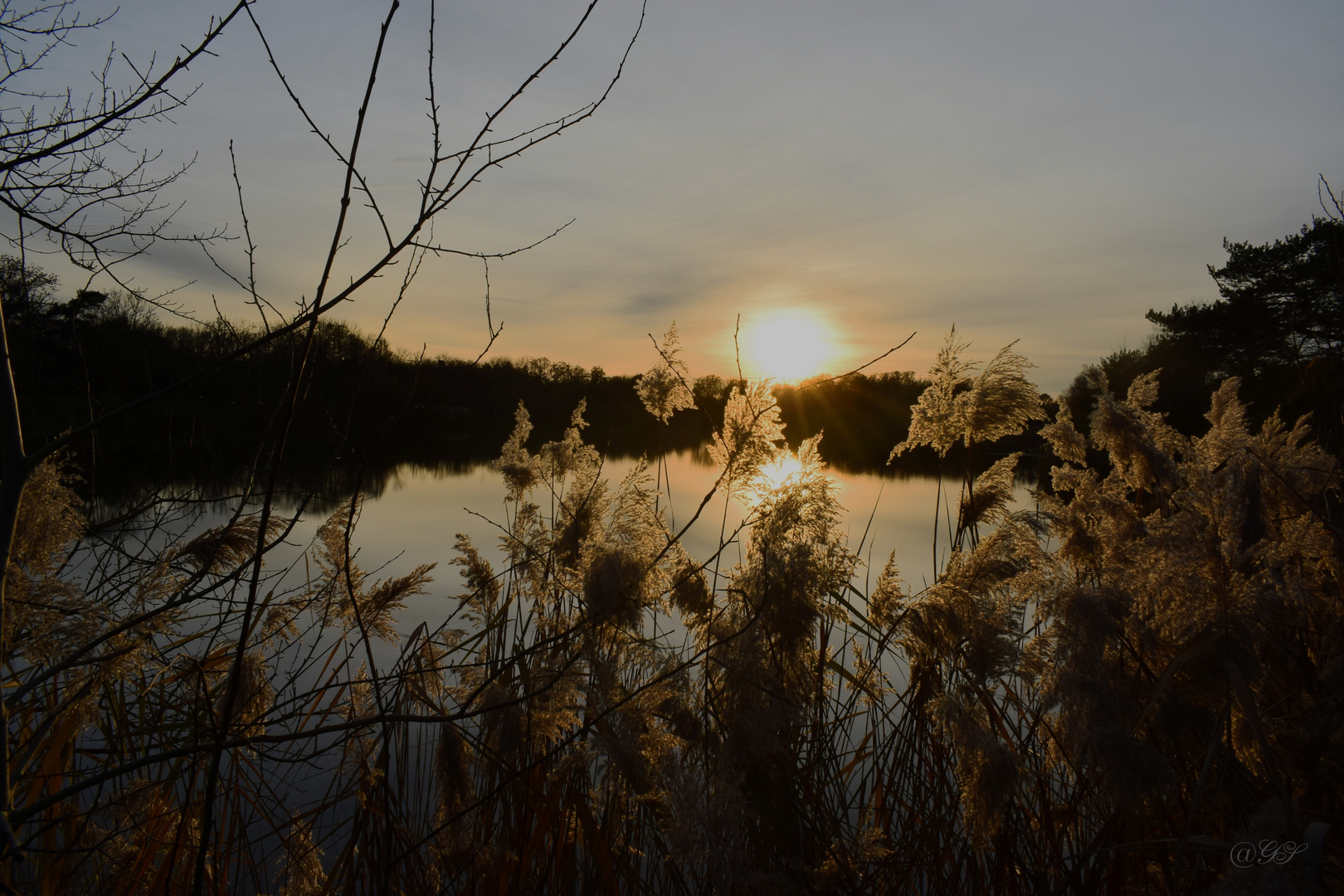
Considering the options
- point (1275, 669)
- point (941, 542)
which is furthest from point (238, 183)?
point (941, 542)

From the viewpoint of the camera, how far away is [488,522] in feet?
13.2

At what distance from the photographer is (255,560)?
105 centimetres

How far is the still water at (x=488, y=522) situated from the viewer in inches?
250

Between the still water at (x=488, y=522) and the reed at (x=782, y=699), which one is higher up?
the reed at (x=782, y=699)

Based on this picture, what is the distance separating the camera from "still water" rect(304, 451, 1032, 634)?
6.35m

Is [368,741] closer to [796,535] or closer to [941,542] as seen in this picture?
[796,535]
